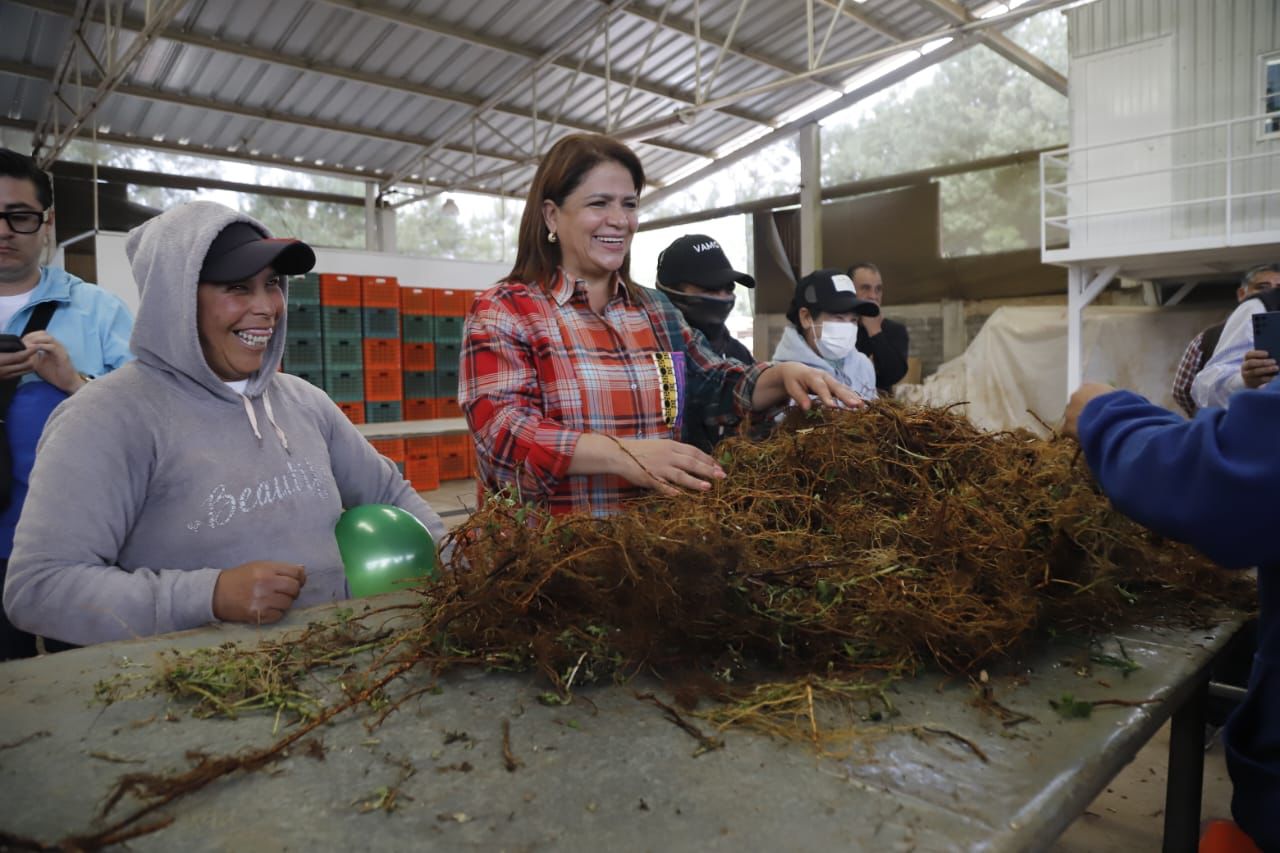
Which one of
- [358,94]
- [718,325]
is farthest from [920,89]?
[718,325]

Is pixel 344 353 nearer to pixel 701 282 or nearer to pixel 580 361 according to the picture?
pixel 701 282

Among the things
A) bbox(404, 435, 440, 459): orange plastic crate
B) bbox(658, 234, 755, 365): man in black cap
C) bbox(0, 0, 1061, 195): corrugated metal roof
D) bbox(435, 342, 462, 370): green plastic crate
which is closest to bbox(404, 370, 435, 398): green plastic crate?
bbox(435, 342, 462, 370): green plastic crate

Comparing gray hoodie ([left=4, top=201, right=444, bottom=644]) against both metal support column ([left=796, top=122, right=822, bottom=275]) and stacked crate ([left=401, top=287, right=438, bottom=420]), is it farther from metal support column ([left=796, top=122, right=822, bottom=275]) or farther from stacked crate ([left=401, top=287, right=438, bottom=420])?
metal support column ([left=796, top=122, right=822, bottom=275])

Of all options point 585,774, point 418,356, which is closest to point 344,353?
point 418,356

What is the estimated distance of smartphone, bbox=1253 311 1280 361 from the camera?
1792 mm

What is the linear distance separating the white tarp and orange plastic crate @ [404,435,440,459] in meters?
4.80

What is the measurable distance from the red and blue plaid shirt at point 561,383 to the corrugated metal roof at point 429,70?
721 centimetres

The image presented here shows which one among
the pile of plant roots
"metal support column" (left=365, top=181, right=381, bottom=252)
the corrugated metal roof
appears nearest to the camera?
the pile of plant roots

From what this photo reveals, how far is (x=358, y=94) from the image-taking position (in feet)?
32.0

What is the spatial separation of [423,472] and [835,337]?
571 centimetres

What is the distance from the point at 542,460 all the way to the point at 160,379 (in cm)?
76

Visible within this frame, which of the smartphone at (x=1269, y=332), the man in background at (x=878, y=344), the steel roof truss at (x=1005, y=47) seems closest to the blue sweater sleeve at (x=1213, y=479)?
the smartphone at (x=1269, y=332)

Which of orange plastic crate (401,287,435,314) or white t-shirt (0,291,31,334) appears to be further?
orange plastic crate (401,287,435,314)

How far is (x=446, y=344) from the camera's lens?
26.6ft
